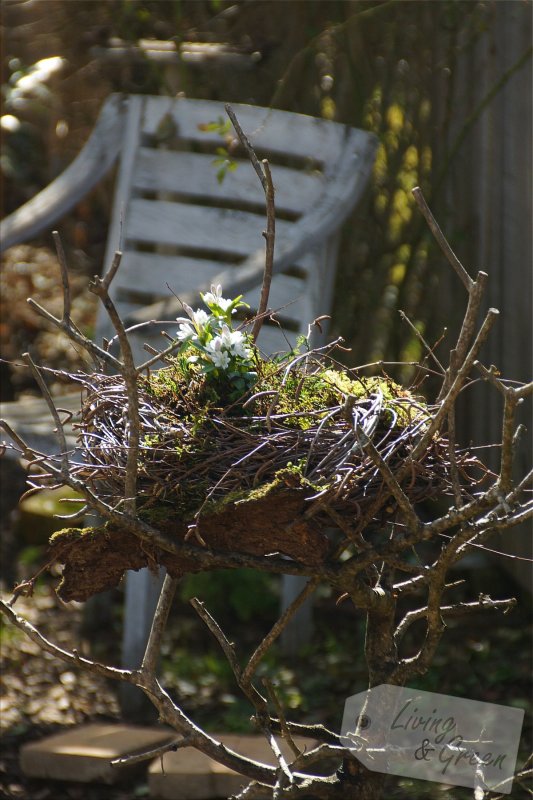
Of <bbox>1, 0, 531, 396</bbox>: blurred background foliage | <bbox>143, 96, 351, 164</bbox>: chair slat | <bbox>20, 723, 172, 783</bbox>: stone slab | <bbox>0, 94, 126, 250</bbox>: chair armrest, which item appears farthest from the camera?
<bbox>1, 0, 531, 396</bbox>: blurred background foliage

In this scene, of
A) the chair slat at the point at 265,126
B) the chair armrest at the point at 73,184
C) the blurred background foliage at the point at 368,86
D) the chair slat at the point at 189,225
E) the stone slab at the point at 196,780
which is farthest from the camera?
the blurred background foliage at the point at 368,86

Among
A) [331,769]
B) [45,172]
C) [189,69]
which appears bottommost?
[331,769]

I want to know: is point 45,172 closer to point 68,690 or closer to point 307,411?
point 68,690

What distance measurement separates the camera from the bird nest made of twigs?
1.08 meters

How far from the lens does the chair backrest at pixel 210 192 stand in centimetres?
299

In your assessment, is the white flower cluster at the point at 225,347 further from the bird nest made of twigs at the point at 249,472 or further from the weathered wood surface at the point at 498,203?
the weathered wood surface at the point at 498,203

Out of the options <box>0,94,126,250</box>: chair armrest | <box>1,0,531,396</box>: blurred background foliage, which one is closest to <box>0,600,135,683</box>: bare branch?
<box>0,94,126,250</box>: chair armrest

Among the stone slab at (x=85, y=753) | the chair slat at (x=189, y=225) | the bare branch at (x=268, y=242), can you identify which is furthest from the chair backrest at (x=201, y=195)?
the bare branch at (x=268, y=242)

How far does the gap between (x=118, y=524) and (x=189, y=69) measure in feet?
9.47

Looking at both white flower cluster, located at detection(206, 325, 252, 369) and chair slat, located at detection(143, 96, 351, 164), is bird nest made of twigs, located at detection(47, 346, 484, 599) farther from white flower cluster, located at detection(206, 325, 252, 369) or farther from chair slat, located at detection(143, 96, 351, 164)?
chair slat, located at detection(143, 96, 351, 164)

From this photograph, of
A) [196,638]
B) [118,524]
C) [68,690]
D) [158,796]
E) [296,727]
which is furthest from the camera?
[196,638]

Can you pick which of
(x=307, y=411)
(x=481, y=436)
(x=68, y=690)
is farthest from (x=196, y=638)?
(x=307, y=411)

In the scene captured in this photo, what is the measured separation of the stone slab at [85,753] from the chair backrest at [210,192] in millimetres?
1221

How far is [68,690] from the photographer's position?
111 inches
